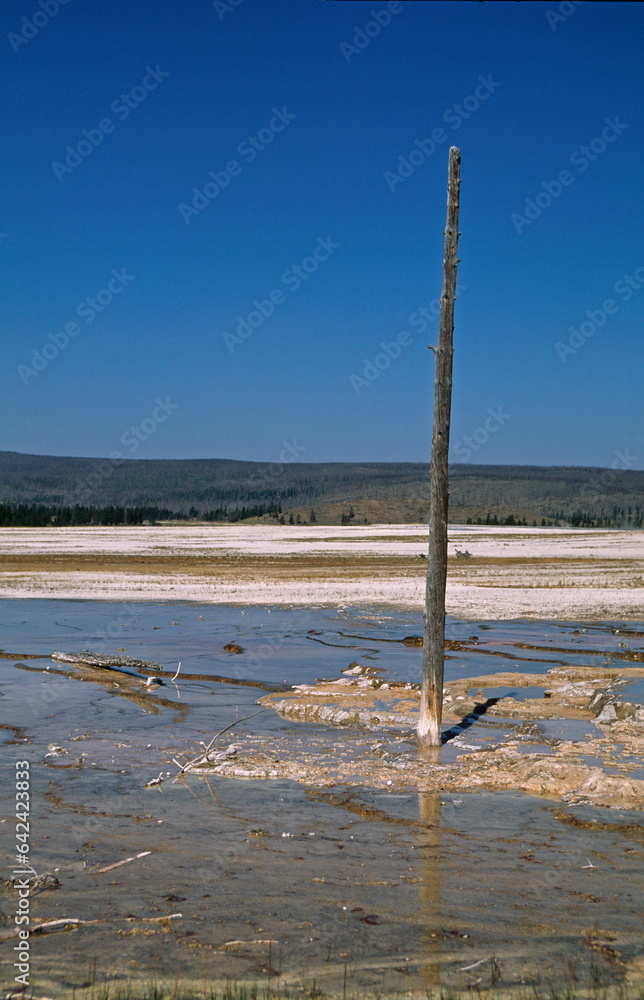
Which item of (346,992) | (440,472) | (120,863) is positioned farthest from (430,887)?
(440,472)

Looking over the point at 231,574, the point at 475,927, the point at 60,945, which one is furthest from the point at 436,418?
the point at 231,574

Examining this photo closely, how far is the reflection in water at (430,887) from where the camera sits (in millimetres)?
→ 4949

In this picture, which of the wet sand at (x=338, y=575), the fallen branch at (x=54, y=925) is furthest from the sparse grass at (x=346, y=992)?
the wet sand at (x=338, y=575)

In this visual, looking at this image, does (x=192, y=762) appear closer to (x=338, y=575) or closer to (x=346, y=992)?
(x=346, y=992)

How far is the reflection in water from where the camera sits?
4949 mm

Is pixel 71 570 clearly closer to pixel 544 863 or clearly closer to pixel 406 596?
pixel 406 596

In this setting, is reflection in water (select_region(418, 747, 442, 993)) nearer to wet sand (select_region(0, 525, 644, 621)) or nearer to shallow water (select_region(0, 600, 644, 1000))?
shallow water (select_region(0, 600, 644, 1000))

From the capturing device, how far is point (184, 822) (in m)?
7.62

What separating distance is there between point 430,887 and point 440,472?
5.77 m

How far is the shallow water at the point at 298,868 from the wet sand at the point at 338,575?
1631cm

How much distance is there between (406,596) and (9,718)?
20430 mm

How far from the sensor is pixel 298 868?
21.5 feet

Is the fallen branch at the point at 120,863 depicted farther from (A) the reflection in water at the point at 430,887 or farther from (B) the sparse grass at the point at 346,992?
(A) the reflection in water at the point at 430,887

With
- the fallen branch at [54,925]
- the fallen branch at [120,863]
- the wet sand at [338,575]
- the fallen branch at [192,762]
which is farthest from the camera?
the wet sand at [338,575]
